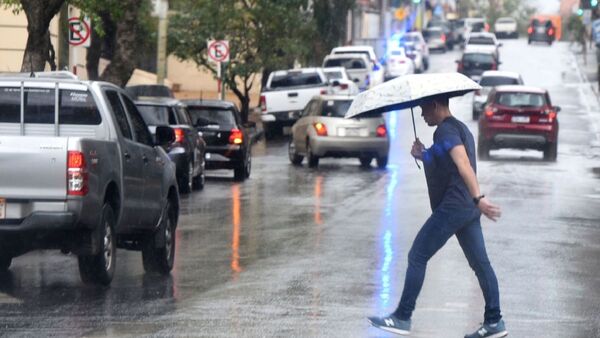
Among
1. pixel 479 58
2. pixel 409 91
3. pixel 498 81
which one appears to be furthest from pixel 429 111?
pixel 479 58

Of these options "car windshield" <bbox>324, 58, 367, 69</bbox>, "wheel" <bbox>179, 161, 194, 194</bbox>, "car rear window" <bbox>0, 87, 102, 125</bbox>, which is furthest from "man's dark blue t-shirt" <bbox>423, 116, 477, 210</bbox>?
"car windshield" <bbox>324, 58, 367, 69</bbox>

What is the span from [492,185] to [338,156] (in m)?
5.25

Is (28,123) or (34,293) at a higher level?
(28,123)

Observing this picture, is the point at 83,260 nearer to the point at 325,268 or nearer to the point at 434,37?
the point at 325,268

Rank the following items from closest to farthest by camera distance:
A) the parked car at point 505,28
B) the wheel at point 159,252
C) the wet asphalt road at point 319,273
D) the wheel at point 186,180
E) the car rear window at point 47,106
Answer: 1. the wet asphalt road at point 319,273
2. the car rear window at point 47,106
3. the wheel at point 159,252
4. the wheel at point 186,180
5. the parked car at point 505,28

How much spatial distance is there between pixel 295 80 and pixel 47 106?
1189 inches

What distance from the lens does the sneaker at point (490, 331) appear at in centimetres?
993

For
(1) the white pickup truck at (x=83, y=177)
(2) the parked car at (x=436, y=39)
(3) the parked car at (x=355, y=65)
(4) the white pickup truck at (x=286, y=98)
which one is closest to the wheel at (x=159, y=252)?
(1) the white pickup truck at (x=83, y=177)

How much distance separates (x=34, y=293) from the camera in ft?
40.3

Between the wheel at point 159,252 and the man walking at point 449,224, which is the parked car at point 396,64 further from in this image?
the man walking at point 449,224

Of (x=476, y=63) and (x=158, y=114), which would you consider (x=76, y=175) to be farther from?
(x=476, y=63)

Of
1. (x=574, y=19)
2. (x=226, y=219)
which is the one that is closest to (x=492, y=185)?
(x=226, y=219)

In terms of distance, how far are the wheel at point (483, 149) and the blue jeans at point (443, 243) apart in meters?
24.8

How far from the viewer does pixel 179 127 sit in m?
23.6
